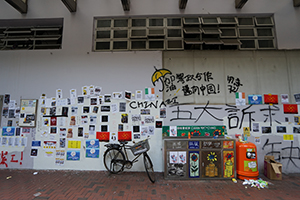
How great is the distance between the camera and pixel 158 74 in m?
5.26

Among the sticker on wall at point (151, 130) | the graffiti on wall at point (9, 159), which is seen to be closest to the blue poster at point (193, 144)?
the sticker on wall at point (151, 130)

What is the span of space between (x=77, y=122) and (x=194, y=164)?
3864 mm

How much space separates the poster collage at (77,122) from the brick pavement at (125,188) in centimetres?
77

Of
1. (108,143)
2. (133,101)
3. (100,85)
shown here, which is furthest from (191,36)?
(108,143)

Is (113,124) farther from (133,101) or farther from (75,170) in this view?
(75,170)

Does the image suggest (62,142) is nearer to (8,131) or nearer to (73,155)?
(73,155)

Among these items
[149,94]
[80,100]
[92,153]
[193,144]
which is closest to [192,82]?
[149,94]

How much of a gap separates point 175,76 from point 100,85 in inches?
99.6

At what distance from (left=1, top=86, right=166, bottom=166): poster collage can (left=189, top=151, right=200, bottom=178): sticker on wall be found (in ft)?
4.36

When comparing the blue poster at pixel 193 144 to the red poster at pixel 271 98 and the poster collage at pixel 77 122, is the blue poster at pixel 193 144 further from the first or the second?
the red poster at pixel 271 98

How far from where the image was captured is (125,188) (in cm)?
386

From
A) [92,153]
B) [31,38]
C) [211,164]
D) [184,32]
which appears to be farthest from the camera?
[31,38]

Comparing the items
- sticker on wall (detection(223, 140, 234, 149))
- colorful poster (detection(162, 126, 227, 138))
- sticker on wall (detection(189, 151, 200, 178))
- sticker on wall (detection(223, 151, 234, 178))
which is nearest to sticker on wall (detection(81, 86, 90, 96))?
colorful poster (detection(162, 126, 227, 138))

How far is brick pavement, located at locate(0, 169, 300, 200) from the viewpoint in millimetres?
3498
